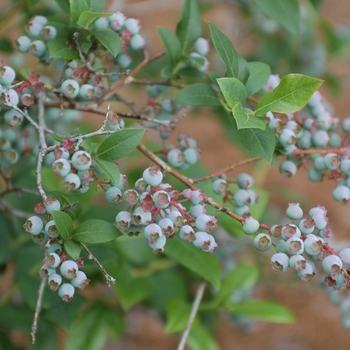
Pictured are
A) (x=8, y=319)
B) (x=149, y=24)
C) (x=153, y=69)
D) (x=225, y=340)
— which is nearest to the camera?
(x=8, y=319)

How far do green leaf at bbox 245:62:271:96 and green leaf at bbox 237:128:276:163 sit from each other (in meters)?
0.10

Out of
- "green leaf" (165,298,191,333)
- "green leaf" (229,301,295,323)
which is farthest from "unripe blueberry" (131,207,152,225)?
"green leaf" (229,301,295,323)

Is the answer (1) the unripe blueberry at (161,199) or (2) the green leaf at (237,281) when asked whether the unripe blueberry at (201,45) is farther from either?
(2) the green leaf at (237,281)

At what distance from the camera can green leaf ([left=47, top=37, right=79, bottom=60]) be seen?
3.03 ft

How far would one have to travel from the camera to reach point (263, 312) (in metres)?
1.43

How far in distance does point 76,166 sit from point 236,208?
0.34 m

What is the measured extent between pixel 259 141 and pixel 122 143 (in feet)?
0.75

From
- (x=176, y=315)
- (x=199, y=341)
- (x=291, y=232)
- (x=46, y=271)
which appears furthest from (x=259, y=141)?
(x=199, y=341)

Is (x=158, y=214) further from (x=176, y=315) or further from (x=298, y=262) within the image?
(x=176, y=315)

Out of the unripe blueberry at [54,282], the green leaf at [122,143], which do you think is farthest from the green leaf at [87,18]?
the unripe blueberry at [54,282]

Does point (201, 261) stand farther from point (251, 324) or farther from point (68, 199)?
point (251, 324)

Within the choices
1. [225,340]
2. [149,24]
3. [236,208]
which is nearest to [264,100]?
[236,208]

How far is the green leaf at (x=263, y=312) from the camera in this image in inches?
56.0

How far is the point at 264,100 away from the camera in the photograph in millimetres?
877
